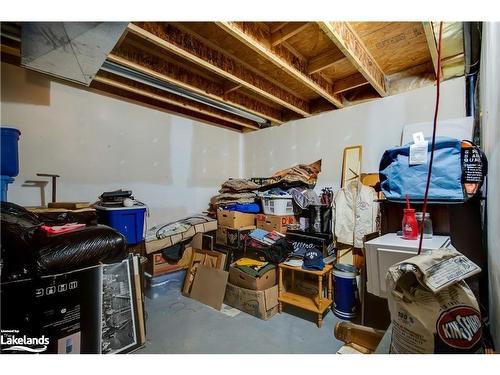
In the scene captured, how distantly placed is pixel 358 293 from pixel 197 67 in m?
2.87

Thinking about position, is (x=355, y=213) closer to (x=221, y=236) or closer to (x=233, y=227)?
(x=233, y=227)

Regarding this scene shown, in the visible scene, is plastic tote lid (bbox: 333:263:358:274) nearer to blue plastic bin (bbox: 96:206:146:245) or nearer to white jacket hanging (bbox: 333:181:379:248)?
white jacket hanging (bbox: 333:181:379:248)

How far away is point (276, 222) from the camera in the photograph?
2.91m

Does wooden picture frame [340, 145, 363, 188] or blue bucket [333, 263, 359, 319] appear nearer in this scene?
blue bucket [333, 263, 359, 319]

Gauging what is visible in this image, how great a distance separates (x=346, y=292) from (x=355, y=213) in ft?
2.62

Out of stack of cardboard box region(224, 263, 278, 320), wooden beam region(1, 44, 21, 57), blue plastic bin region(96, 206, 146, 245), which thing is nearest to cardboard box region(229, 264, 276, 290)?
stack of cardboard box region(224, 263, 278, 320)

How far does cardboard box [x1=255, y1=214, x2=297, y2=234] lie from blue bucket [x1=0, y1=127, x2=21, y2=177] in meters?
2.43

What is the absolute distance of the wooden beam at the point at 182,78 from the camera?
80.4 inches

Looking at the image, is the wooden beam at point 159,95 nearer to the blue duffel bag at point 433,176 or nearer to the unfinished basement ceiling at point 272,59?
the unfinished basement ceiling at point 272,59

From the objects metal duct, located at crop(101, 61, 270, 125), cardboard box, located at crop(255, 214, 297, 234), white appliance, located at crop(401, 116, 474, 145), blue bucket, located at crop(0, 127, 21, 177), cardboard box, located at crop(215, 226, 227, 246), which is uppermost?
metal duct, located at crop(101, 61, 270, 125)

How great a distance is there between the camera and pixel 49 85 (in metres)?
2.39

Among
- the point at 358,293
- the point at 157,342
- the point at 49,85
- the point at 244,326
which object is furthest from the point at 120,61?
the point at 358,293

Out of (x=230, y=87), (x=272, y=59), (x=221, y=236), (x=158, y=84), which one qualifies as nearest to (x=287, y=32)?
(x=272, y=59)

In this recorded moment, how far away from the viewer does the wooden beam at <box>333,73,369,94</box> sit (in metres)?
2.62
